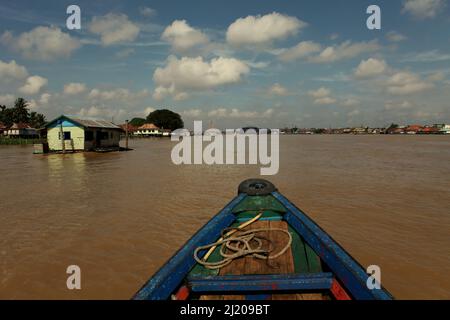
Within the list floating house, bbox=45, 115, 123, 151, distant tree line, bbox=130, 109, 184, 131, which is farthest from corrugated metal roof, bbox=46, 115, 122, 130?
distant tree line, bbox=130, 109, 184, 131

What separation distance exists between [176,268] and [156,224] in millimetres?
4863

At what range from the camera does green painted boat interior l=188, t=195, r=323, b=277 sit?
3.33 meters

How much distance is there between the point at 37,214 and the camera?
8461mm

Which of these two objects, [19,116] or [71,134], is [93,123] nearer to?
[71,134]

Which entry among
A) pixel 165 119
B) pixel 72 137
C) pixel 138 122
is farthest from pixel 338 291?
pixel 138 122

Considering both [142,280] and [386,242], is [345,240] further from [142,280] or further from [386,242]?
[142,280]

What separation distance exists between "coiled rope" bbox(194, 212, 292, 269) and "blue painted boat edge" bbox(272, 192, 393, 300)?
29 cm

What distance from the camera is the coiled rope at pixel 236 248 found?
10.9 ft

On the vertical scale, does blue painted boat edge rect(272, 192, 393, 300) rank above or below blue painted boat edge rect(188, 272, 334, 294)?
above

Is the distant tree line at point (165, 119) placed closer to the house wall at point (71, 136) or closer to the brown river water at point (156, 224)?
the house wall at point (71, 136)

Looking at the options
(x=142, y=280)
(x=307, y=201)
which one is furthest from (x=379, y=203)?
(x=142, y=280)

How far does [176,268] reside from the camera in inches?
115

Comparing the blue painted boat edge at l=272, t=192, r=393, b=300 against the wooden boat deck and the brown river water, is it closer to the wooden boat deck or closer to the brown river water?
the wooden boat deck

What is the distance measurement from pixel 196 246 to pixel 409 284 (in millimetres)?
3690
